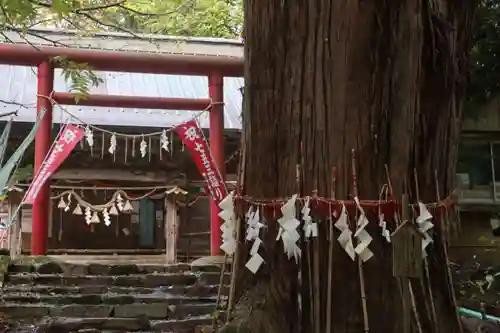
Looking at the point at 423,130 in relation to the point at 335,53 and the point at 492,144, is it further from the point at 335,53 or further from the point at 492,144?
the point at 492,144

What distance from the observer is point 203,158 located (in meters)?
8.09

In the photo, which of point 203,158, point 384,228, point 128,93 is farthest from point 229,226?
point 128,93

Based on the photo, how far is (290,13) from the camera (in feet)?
8.17

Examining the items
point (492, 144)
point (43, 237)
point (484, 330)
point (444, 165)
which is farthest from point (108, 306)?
point (492, 144)

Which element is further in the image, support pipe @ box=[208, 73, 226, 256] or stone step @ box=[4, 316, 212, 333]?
support pipe @ box=[208, 73, 226, 256]

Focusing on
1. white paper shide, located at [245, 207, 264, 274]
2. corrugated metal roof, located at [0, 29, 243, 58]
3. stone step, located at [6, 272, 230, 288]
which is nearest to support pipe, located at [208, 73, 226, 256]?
stone step, located at [6, 272, 230, 288]

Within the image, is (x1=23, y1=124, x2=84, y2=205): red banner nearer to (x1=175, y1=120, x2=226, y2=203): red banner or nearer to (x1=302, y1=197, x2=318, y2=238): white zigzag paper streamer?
(x1=175, y1=120, x2=226, y2=203): red banner

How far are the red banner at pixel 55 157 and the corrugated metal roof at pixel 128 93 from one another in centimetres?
130

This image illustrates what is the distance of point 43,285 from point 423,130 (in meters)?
5.39

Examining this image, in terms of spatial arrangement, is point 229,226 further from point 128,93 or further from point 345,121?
point 128,93

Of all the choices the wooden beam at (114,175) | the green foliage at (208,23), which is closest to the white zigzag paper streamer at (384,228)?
the wooden beam at (114,175)

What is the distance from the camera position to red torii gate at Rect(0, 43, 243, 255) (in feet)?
25.6

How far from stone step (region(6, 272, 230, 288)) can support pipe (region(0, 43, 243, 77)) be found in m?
2.88

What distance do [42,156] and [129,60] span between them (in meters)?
1.76
